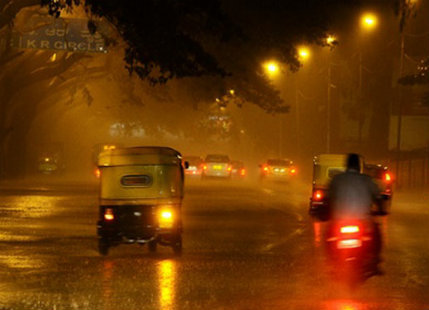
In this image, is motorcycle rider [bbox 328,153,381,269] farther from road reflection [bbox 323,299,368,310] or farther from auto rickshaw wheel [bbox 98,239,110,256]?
auto rickshaw wheel [bbox 98,239,110,256]

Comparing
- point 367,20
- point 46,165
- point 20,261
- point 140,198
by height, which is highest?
point 367,20

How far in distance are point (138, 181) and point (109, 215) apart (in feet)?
3.48

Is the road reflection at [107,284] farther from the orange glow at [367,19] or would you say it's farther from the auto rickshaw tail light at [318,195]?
the orange glow at [367,19]

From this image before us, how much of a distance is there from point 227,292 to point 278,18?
1041 inches

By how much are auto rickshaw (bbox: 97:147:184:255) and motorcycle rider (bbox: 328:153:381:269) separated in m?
4.88

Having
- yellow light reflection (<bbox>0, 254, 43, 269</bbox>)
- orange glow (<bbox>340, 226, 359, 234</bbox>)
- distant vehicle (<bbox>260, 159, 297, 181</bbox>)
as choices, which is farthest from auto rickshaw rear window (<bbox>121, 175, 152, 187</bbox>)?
distant vehicle (<bbox>260, 159, 297, 181</bbox>)

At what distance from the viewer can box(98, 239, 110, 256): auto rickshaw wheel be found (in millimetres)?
17031

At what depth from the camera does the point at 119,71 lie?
53.4 meters

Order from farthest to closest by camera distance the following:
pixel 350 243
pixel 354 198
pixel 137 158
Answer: pixel 137 158, pixel 354 198, pixel 350 243

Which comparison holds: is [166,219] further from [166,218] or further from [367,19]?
[367,19]

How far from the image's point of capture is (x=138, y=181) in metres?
17.6

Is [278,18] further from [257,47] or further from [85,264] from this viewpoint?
[85,264]

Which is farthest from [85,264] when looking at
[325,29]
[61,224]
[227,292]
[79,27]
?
[325,29]

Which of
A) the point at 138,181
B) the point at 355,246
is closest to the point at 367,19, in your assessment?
the point at 138,181
